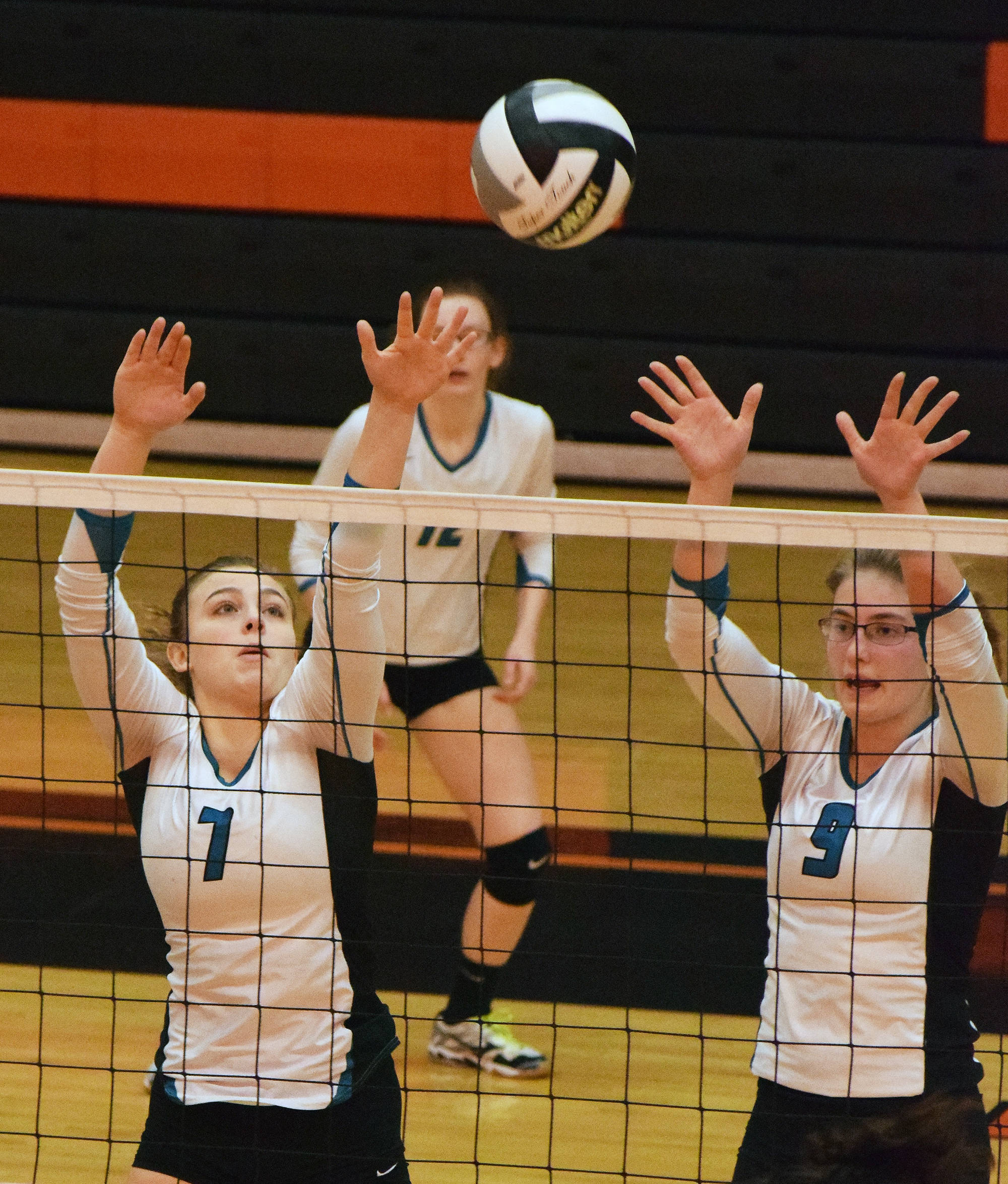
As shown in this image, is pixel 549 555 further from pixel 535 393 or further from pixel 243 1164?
pixel 535 393

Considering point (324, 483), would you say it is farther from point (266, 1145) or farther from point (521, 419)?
point (266, 1145)

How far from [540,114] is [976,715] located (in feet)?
6.49

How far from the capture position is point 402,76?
796cm

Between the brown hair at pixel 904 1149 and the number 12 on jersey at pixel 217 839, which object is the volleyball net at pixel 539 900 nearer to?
the number 12 on jersey at pixel 217 839

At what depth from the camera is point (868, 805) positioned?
220cm

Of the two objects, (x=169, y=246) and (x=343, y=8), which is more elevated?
(x=343, y=8)

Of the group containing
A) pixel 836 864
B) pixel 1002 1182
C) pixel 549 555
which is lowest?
pixel 1002 1182

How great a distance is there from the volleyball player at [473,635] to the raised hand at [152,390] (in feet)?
3.12

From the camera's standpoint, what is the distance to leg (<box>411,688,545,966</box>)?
336 cm

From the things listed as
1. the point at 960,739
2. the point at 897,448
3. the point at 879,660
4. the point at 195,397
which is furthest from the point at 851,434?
the point at 195,397

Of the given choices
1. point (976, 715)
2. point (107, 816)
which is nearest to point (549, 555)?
point (976, 715)

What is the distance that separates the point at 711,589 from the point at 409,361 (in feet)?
1.77

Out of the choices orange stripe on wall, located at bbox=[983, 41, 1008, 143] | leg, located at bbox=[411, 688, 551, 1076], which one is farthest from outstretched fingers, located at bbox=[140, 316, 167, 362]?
orange stripe on wall, located at bbox=[983, 41, 1008, 143]

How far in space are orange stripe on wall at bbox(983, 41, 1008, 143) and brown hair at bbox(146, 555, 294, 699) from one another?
6223 millimetres
